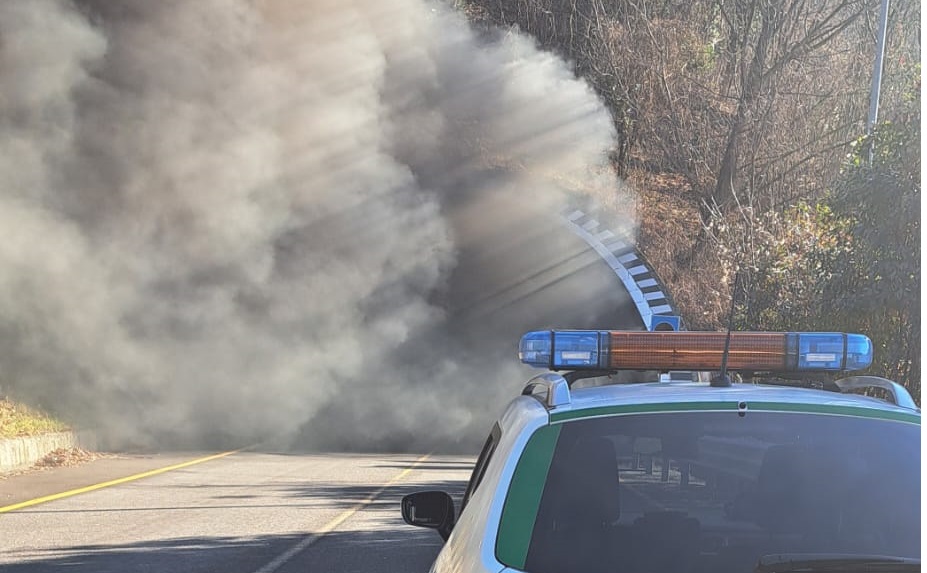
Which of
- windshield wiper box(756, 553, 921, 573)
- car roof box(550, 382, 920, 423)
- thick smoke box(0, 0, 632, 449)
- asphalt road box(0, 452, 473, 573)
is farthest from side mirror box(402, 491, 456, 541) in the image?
thick smoke box(0, 0, 632, 449)

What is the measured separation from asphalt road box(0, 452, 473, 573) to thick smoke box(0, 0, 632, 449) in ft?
23.6

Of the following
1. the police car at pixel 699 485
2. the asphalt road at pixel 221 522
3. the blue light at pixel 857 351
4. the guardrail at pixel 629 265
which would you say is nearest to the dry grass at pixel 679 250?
the guardrail at pixel 629 265

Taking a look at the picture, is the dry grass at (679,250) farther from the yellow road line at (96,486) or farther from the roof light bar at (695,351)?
the roof light bar at (695,351)

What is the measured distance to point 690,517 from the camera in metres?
3.65

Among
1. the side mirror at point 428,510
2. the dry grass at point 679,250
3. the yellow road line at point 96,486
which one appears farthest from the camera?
the dry grass at point 679,250

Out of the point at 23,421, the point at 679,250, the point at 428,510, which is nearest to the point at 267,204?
the point at 23,421

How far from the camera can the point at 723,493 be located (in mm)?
3727

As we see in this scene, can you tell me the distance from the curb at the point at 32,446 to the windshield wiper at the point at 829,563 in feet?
53.5

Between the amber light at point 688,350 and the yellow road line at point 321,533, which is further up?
the amber light at point 688,350

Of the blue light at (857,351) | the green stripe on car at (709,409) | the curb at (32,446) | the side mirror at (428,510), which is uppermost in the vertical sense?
the blue light at (857,351)

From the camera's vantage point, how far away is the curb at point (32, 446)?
18.6 meters

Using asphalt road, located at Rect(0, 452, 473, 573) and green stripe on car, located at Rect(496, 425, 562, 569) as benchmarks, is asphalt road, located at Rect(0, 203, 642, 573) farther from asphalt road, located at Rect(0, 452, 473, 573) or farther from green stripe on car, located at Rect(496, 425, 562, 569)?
green stripe on car, located at Rect(496, 425, 562, 569)

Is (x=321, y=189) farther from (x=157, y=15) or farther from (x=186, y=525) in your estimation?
(x=186, y=525)

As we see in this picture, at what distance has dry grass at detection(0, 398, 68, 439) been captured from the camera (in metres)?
20.8
